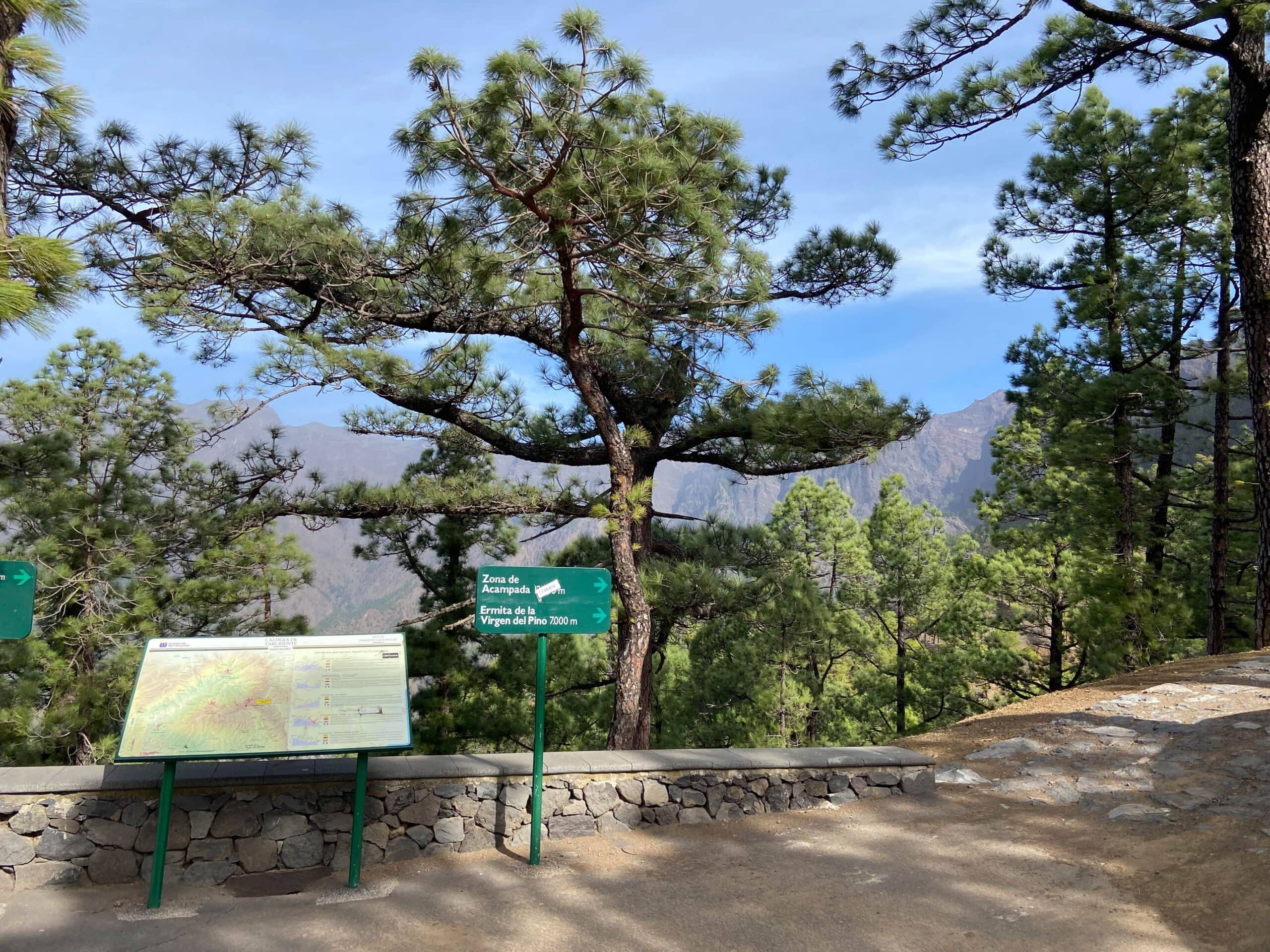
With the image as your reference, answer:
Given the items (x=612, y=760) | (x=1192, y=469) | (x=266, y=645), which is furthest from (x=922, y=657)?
(x=266, y=645)

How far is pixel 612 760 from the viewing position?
5203mm

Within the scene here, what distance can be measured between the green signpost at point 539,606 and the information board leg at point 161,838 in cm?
167

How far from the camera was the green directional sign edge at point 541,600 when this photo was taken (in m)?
4.60

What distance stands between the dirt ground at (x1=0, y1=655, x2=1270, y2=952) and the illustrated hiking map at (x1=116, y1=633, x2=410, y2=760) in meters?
0.79

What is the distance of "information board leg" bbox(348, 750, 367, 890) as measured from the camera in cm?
412

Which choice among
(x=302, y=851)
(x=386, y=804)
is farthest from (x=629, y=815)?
(x=302, y=851)

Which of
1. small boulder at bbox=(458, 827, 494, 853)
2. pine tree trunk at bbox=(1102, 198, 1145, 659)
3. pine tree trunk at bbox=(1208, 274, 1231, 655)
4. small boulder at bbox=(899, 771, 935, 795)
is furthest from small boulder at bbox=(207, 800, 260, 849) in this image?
pine tree trunk at bbox=(1208, 274, 1231, 655)

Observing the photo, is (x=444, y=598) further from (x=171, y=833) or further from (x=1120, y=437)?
(x=1120, y=437)

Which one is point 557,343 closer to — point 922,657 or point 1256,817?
point 1256,817

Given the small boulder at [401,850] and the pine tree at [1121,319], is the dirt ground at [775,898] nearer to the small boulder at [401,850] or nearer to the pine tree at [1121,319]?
the small boulder at [401,850]

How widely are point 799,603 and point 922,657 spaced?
377 inches

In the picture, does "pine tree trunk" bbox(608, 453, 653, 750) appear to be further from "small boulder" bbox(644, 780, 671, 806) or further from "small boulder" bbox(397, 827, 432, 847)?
"small boulder" bbox(397, 827, 432, 847)

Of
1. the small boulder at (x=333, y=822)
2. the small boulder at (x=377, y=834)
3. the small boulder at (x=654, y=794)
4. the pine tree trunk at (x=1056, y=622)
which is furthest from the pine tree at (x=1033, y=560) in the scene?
the small boulder at (x=333, y=822)

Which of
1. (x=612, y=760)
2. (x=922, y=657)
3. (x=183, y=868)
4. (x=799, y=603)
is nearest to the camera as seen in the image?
(x=183, y=868)
